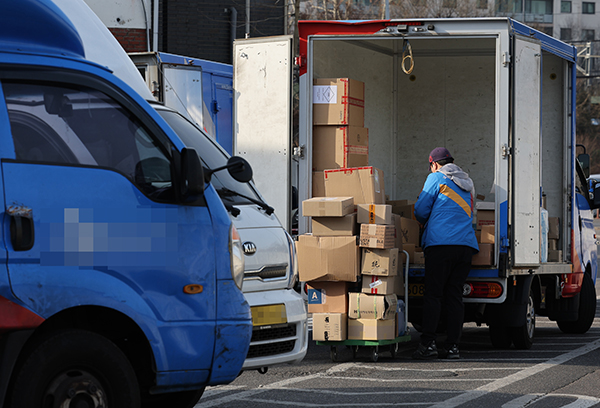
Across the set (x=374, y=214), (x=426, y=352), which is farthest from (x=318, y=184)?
(x=426, y=352)

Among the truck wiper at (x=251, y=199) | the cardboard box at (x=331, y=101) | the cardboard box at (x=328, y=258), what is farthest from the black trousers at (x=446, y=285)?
the truck wiper at (x=251, y=199)

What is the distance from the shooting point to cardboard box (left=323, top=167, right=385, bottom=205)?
826cm

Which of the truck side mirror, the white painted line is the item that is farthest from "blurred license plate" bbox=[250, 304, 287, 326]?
the truck side mirror

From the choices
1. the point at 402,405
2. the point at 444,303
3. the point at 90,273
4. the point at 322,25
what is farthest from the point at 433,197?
the point at 90,273

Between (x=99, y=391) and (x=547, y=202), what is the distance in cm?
753

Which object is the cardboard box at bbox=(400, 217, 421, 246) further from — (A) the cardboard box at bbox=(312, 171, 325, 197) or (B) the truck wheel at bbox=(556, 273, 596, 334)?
(B) the truck wheel at bbox=(556, 273, 596, 334)

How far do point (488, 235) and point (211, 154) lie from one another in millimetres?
3313

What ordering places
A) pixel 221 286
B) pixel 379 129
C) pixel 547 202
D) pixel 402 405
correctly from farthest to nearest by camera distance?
pixel 379 129 → pixel 547 202 → pixel 402 405 → pixel 221 286

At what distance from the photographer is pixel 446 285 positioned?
27.1ft

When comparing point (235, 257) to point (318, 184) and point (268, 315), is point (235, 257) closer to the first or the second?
point (268, 315)

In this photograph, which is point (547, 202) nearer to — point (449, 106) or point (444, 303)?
point (449, 106)

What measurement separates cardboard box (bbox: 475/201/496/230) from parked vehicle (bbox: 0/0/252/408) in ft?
15.4

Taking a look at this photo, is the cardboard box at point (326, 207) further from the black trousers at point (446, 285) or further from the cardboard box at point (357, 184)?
the black trousers at point (446, 285)

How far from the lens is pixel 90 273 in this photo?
4.20 metres
